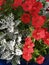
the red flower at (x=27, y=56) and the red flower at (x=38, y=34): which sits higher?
the red flower at (x=38, y=34)

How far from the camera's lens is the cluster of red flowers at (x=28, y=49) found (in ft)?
4.61

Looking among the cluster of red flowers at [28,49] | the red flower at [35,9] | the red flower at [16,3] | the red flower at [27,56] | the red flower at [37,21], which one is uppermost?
the red flower at [16,3]

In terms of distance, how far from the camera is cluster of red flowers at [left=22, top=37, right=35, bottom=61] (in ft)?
4.61

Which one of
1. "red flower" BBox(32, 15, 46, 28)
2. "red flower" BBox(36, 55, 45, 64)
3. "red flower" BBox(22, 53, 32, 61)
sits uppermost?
"red flower" BBox(32, 15, 46, 28)

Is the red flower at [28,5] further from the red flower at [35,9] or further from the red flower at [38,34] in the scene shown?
the red flower at [38,34]

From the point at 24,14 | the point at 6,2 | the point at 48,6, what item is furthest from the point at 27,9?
the point at 48,6

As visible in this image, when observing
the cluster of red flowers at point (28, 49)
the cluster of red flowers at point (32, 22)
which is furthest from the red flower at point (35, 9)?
the cluster of red flowers at point (28, 49)

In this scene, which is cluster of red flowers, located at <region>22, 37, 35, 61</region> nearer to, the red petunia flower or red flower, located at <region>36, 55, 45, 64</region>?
red flower, located at <region>36, 55, 45, 64</region>

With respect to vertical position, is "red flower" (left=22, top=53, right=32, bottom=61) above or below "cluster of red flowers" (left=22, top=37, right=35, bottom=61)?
below

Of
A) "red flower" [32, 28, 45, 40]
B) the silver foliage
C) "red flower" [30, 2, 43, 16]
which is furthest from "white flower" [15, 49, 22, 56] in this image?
"red flower" [30, 2, 43, 16]

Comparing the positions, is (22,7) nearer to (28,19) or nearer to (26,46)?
(28,19)

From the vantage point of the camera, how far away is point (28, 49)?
141 centimetres

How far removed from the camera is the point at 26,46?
1.42 m

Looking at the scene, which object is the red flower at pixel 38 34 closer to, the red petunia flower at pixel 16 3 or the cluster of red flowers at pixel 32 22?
the cluster of red flowers at pixel 32 22
